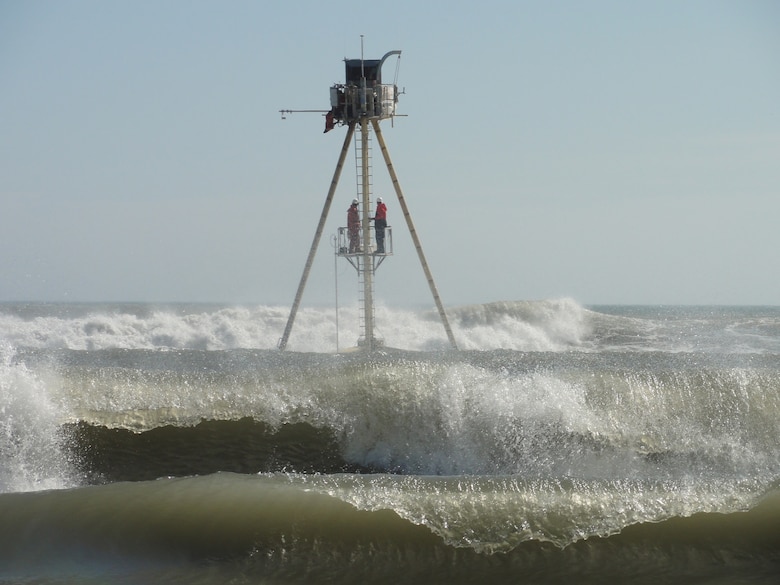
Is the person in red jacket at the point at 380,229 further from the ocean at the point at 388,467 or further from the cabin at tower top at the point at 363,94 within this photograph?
the ocean at the point at 388,467

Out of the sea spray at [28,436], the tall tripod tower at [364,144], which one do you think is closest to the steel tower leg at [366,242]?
the tall tripod tower at [364,144]

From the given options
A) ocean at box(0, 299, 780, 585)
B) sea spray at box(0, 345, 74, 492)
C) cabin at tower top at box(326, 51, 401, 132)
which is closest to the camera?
ocean at box(0, 299, 780, 585)

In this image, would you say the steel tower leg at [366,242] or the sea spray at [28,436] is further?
the steel tower leg at [366,242]

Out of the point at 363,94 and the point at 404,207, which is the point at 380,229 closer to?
the point at 404,207

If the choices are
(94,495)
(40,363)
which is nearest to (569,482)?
(94,495)

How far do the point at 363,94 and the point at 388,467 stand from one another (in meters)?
9.30

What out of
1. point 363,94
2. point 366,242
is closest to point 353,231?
point 366,242

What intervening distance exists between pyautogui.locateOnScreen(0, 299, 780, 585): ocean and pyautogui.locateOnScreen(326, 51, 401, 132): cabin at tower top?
5.79m

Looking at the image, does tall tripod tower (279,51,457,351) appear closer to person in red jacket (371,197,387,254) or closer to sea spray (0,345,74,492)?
person in red jacket (371,197,387,254)

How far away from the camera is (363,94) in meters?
17.5

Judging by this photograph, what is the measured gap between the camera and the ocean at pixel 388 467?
23.3 ft

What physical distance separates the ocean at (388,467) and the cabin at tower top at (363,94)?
5.79 meters

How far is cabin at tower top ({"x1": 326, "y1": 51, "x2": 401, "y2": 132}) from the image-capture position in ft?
57.7

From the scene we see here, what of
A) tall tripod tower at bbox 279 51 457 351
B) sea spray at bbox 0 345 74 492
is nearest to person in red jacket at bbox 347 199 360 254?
tall tripod tower at bbox 279 51 457 351
